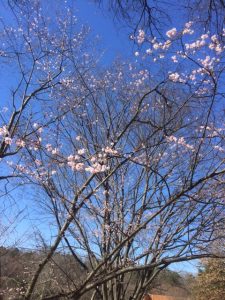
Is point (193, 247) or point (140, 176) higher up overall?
point (140, 176)

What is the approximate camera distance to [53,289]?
390 inches

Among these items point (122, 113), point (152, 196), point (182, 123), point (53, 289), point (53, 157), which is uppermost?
point (122, 113)

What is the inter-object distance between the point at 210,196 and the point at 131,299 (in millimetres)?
4417

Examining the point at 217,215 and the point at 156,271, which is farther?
Result: the point at 156,271

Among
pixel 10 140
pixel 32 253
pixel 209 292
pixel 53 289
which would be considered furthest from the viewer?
pixel 209 292

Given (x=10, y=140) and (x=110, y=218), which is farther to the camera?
(x=110, y=218)

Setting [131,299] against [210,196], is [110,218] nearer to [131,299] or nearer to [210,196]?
[131,299]

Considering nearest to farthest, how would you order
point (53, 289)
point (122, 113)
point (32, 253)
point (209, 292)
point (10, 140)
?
point (10, 140) → point (32, 253) → point (53, 289) → point (122, 113) → point (209, 292)

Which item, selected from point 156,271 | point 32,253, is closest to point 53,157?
point 32,253

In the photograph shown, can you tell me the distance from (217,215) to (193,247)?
1.88 metres

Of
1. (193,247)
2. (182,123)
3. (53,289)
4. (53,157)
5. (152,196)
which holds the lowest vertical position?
(53,289)

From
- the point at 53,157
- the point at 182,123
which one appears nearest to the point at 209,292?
the point at 182,123

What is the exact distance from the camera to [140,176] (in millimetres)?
11094

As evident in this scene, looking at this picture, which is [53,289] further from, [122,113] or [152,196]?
[122,113]
